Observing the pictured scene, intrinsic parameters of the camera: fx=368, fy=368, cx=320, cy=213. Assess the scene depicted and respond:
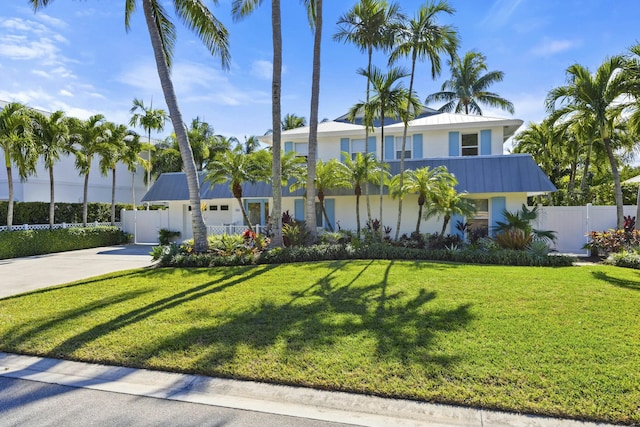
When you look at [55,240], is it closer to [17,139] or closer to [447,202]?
[17,139]

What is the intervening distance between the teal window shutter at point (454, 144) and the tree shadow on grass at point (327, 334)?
12.7 m

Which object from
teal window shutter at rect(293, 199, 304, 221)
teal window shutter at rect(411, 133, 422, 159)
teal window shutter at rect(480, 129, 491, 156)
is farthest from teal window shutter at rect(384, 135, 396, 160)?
teal window shutter at rect(293, 199, 304, 221)

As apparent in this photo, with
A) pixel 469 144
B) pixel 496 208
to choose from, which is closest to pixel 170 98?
pixel 496 208

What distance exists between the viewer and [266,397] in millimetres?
3943

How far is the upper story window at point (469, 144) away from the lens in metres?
18.5

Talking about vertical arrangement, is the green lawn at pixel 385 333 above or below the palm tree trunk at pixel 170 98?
below

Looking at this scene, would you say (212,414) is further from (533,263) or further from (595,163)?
(595,163)

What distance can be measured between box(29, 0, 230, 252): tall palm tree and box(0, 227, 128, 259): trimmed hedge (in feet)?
32.2

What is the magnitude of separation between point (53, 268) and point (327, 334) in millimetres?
12237

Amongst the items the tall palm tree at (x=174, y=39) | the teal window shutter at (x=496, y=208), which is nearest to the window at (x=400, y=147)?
the teal window shutter at (x=496, y=208)

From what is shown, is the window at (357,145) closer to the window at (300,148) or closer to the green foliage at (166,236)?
the window at (300,148)

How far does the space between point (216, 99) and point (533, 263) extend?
14728 millimetres

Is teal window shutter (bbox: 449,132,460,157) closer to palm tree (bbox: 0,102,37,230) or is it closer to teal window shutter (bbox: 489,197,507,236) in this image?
teal window shutter (bbox: 489,197,507,236)

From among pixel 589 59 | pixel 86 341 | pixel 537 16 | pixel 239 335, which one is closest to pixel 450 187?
pixel 537 16
